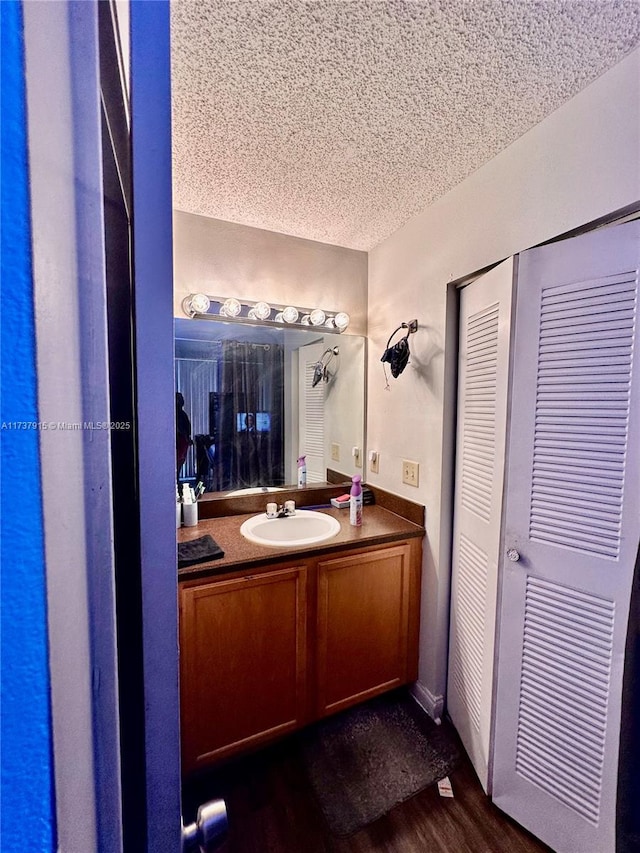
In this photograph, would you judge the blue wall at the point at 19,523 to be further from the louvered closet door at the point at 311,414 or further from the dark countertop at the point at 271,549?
the louvered closet door at the point at 311,414

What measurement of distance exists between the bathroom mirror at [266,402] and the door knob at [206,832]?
4.36ft

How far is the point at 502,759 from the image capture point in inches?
46.0

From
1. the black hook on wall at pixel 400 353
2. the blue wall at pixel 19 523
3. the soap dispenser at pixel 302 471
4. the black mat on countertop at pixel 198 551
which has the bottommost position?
the black mat on countertop at pixel 198 551

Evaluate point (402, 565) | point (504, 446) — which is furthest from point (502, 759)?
point (504, 446)

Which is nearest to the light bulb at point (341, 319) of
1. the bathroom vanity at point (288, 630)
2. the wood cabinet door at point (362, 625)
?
the bathroom vanity at point (288, 630)

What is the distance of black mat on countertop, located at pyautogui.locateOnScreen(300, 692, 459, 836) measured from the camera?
47.7 inches

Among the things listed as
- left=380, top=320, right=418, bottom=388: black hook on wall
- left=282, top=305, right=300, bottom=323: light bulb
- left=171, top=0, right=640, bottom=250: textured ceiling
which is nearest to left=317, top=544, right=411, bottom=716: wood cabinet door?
left=380, top=320, right=418, bottom=388: black hook on wall

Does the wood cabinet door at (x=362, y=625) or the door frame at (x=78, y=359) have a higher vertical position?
the door frame at (x=78, y=359)

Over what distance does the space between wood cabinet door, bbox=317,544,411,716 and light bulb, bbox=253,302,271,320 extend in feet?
3.88

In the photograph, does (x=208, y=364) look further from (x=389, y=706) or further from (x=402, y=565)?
(x=389, y=706)

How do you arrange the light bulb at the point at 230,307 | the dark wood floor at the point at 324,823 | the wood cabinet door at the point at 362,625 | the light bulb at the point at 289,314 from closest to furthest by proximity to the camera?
the dark wood floor at the point at 324,823
the wood cabinet door at the point at 362,625
the light bulb at the point at 230,307
the light bulb at the point at 289,314

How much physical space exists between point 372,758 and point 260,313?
6.45ft

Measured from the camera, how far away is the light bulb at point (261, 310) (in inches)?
67.2

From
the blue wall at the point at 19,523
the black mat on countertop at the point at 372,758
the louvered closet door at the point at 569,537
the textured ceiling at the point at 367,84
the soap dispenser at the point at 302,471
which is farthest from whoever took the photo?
the soap dispenser at the point at 302,471
